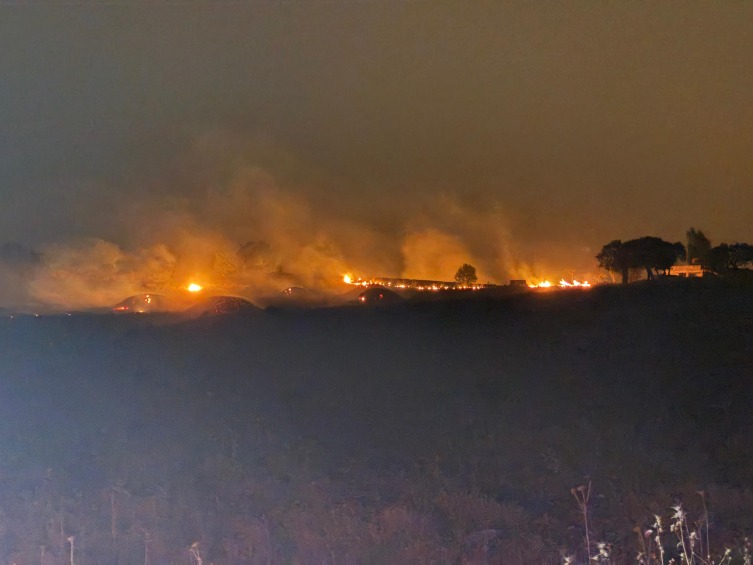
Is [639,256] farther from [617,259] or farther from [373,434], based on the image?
[373,434]

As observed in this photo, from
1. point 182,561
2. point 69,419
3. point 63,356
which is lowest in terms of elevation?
point 182,561

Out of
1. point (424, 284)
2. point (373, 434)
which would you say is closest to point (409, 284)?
point (424, 284)

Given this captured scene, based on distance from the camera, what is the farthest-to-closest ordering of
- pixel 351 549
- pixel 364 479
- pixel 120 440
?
1. pixel 120 440
2. pixel 364 479
3. pixel 351 549

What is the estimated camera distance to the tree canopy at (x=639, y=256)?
92.7 ft

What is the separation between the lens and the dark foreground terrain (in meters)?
8.33

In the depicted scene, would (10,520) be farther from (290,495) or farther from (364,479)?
(364,479)

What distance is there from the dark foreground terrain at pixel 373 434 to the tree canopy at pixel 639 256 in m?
9.69

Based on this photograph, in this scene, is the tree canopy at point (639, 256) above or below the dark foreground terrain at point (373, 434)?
above

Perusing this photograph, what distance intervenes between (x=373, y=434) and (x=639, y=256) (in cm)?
1958

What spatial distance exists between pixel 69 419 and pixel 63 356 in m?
3.75

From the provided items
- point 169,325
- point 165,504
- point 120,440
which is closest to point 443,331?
point 169,325

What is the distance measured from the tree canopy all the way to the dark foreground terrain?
969 centimetres

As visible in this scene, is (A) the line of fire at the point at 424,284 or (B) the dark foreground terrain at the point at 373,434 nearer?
(B) the dark foreground terrain at the point at 373,434

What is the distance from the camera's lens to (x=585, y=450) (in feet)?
34.5
